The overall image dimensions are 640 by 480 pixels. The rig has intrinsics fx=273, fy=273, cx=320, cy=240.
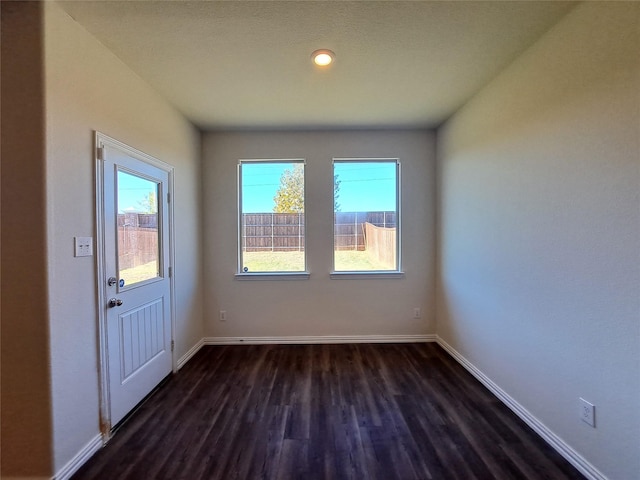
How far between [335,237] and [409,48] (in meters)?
2.05

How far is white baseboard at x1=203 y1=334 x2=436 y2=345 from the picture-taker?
337cm

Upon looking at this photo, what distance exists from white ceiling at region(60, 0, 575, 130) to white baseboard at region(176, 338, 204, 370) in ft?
8.47

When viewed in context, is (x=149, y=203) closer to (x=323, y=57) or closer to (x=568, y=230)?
(x=323, y=57)

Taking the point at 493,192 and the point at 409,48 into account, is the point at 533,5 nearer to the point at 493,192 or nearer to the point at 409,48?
the point at 409,48

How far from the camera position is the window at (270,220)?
343 cm

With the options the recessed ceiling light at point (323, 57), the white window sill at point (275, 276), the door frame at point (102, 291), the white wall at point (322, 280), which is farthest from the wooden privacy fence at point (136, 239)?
the recessed ceiling light at point (323, 57)

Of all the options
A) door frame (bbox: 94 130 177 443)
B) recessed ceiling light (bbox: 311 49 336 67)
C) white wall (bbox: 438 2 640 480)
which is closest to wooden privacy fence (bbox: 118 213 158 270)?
door frame (bbox: 94 130 177 443)

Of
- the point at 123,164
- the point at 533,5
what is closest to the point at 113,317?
the point at 123,164

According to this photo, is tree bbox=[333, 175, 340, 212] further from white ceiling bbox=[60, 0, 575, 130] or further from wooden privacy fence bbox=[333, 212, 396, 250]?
white ceiling bbox=[60, 0, 575, 130]

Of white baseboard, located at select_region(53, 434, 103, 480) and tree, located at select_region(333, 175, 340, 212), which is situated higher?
tree, located at select_region(333, 175, 340, 212)

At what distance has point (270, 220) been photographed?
11.3 feet

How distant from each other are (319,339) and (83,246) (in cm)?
253

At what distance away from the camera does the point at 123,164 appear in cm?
201

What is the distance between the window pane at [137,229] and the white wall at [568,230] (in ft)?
9.58
